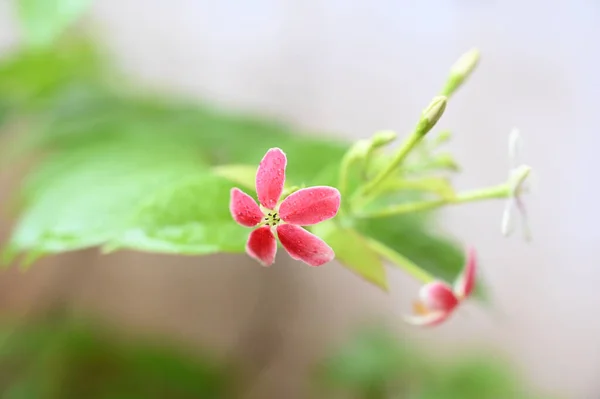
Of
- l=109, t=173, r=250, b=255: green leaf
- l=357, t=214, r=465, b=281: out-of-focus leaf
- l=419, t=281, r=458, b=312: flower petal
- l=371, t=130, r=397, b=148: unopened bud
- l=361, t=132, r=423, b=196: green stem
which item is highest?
l=357, t=214, r=465, b=281: out-of-focus leaf

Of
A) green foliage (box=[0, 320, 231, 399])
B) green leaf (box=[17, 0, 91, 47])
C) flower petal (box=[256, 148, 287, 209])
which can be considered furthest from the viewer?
green foliage (box=[0, 320, 231, 399])

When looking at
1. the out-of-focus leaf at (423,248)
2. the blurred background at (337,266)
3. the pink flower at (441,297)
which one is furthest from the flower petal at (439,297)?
the blurred background at (337,266)

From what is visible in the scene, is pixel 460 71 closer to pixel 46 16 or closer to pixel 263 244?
pixel 263 244

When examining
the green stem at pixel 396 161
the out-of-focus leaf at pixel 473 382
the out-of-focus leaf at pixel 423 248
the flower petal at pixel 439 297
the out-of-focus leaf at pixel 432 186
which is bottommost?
the flower petal at pixel 439 297

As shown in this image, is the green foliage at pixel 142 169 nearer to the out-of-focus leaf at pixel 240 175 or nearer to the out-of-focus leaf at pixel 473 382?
the out-of-focus leaf at pixel 240 175

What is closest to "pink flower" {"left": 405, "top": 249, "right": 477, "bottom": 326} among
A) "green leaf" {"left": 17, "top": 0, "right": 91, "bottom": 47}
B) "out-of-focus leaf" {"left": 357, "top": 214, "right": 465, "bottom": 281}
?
→ "out-of-focus leaf" {"left": 357, "top": 214, "right": 465, "bottom": 281}

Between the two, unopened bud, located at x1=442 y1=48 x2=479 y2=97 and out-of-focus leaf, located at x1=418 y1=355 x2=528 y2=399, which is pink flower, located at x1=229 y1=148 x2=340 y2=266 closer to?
unopened bud, located at x1=442 y1=48 x2=479 y2=97
